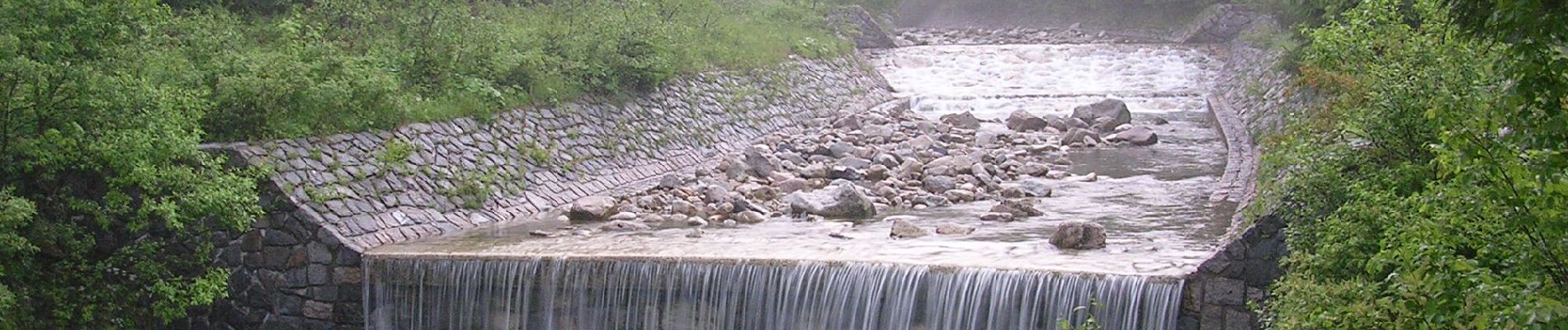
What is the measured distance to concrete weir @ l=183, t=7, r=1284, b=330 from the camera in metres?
11.0

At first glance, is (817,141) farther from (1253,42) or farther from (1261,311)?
(1261,311)

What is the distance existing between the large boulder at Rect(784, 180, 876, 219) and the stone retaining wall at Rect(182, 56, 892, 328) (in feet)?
9.64

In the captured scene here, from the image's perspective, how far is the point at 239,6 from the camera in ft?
66.3

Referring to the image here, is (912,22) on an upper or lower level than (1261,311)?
lower

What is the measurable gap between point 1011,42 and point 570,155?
75.7 ft

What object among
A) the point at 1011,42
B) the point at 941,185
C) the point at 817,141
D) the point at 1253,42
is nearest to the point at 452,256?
the point at 941,185

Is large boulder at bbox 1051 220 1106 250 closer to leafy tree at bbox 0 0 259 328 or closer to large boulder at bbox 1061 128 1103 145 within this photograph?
leafy tree at bbox 0 0 259 328

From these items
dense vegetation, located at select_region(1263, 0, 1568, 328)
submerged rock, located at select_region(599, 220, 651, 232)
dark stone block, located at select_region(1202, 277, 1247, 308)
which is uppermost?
dense vegetation, located at select_region(1263, 0, 1568, 328)

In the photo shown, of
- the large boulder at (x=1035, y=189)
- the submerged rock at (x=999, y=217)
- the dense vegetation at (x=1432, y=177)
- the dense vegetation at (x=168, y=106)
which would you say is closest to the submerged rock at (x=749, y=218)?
the submerged rock at (x=999, y=217)

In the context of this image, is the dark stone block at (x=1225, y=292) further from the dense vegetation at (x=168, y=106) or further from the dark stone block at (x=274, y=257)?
the dark stone block at (x=274, y=257)

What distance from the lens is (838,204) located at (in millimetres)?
16141

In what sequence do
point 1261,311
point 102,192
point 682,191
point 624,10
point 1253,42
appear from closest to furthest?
point 1261,311 → point 102,192 → point 682,191 → point 624,10 → point 1253,42

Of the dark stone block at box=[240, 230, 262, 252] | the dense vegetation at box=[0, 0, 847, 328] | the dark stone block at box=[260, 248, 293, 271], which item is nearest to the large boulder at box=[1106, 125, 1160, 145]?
the dense vegetation at box=[0, 0, 847, 328]

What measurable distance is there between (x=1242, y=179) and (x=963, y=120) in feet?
28.8
